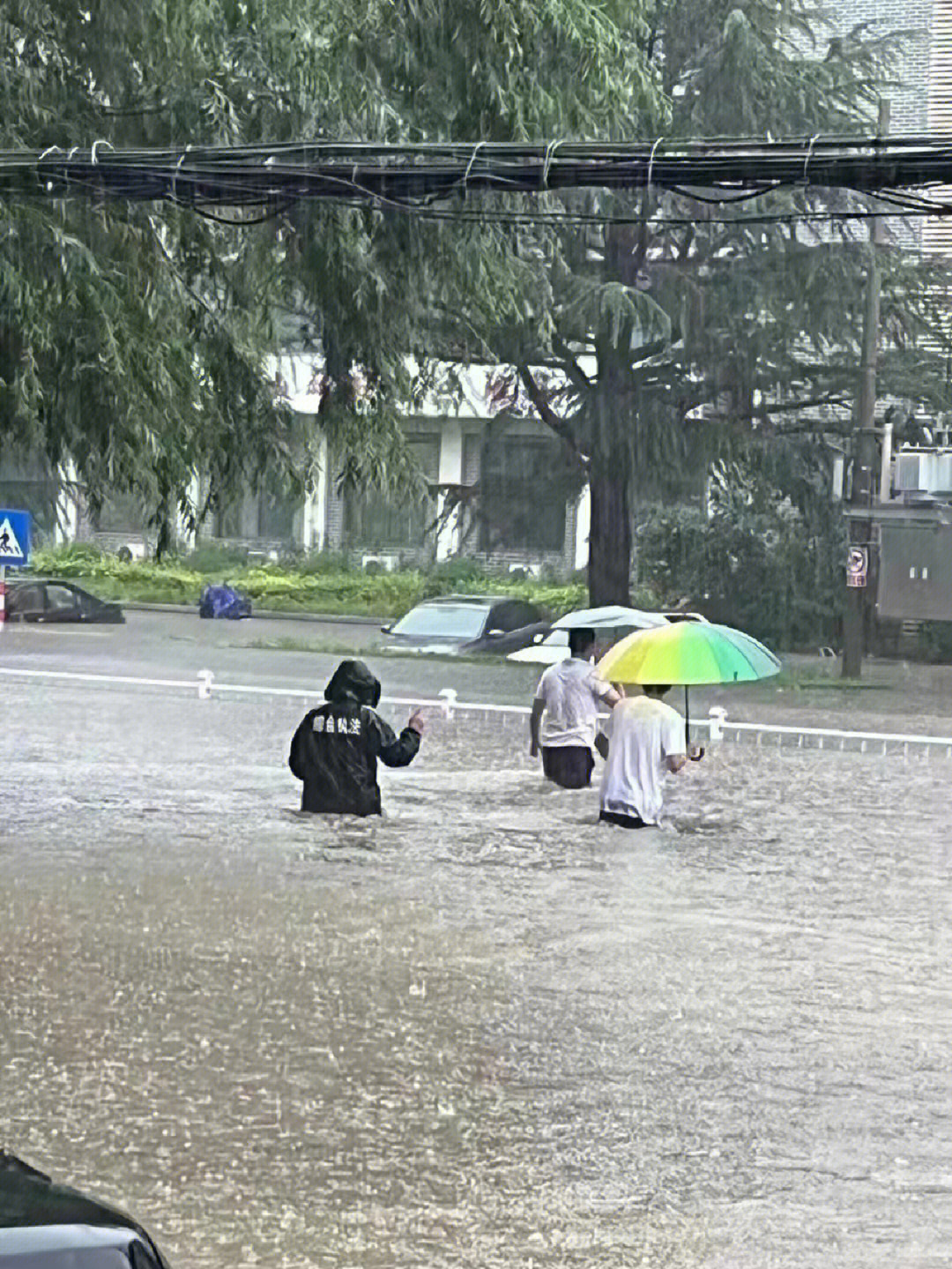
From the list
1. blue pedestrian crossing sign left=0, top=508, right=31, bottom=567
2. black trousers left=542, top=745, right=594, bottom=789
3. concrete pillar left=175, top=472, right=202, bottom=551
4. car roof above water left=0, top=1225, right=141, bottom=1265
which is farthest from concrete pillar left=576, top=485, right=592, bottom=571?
A: car roof above water left=0, top=1225, right=141, bottom=1265

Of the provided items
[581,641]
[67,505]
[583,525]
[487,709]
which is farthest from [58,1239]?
[583,525]

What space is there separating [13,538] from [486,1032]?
1409 centimetres

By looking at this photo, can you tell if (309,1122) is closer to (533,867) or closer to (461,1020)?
(461,1020)

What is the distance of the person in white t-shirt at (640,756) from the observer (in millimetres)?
15172

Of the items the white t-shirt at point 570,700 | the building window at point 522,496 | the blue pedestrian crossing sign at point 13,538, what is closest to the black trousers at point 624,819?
the white t-shirt at point 570,700

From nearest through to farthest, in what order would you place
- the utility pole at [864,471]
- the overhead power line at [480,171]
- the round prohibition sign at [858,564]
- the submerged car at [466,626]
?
the overhead power line at [480,171] → the utility pole at [864,471] → the round prohibition sign at [858,564] → the submerged car at [466,626]

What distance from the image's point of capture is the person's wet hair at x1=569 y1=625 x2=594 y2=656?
17.5 m

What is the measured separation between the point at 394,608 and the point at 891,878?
20.4m

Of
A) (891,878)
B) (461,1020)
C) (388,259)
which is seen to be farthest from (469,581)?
(461,1020)

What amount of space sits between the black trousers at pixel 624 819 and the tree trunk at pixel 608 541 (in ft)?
59.0

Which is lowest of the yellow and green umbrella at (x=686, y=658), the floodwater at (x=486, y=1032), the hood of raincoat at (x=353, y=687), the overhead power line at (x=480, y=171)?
the floodwater at (x=486, y=1032)

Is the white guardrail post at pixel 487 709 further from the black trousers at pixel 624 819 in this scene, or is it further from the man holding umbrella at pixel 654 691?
the black trousers at pixel 624 819

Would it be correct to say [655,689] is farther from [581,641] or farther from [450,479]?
[450,479]

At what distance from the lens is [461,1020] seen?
32.6 feet
